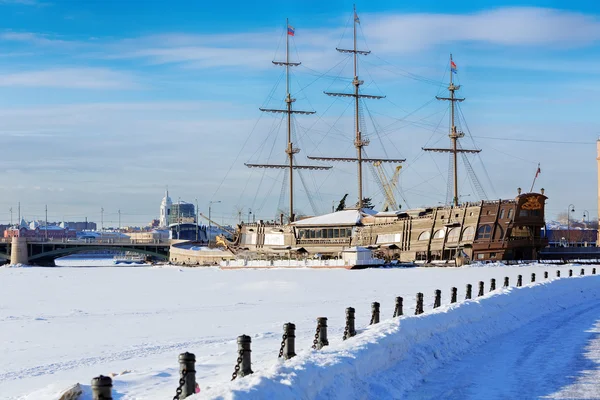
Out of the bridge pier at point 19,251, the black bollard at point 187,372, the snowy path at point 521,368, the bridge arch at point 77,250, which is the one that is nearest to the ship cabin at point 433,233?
the bridge arch at point 77,250

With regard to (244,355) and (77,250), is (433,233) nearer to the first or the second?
(77,250)

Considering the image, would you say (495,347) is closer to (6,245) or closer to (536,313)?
(536,313)

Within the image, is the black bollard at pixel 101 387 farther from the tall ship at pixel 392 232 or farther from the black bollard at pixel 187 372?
the tall ship at pixel 392 232

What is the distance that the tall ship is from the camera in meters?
67.2

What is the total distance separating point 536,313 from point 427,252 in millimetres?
51064

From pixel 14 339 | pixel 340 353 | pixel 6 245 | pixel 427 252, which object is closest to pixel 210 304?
pixel 14 339

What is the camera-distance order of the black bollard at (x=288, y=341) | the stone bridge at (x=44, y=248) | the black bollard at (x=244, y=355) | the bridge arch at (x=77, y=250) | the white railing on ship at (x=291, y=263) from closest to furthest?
1. the black bollard at (x=244, y=355)
2. the black bollard at (x=288, y=341)
3. the white railing on ship at (x=291, y=263)
4. the bridge arch at (x=77, y=250)
5. the stone bridge at (x=44, y=248)

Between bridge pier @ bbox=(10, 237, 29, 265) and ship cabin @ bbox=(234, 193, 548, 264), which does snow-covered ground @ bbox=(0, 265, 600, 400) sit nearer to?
ship cabin @ bbox=(234, 193, 548, 264)

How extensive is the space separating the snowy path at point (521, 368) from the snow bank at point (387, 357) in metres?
0.34

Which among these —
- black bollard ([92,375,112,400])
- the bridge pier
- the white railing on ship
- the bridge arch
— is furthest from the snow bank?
the bridge pier

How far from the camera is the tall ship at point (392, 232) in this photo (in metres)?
67.2

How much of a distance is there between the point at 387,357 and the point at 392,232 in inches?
2601

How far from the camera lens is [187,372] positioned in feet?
30.1

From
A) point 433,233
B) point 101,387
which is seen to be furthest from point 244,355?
point 433,233
